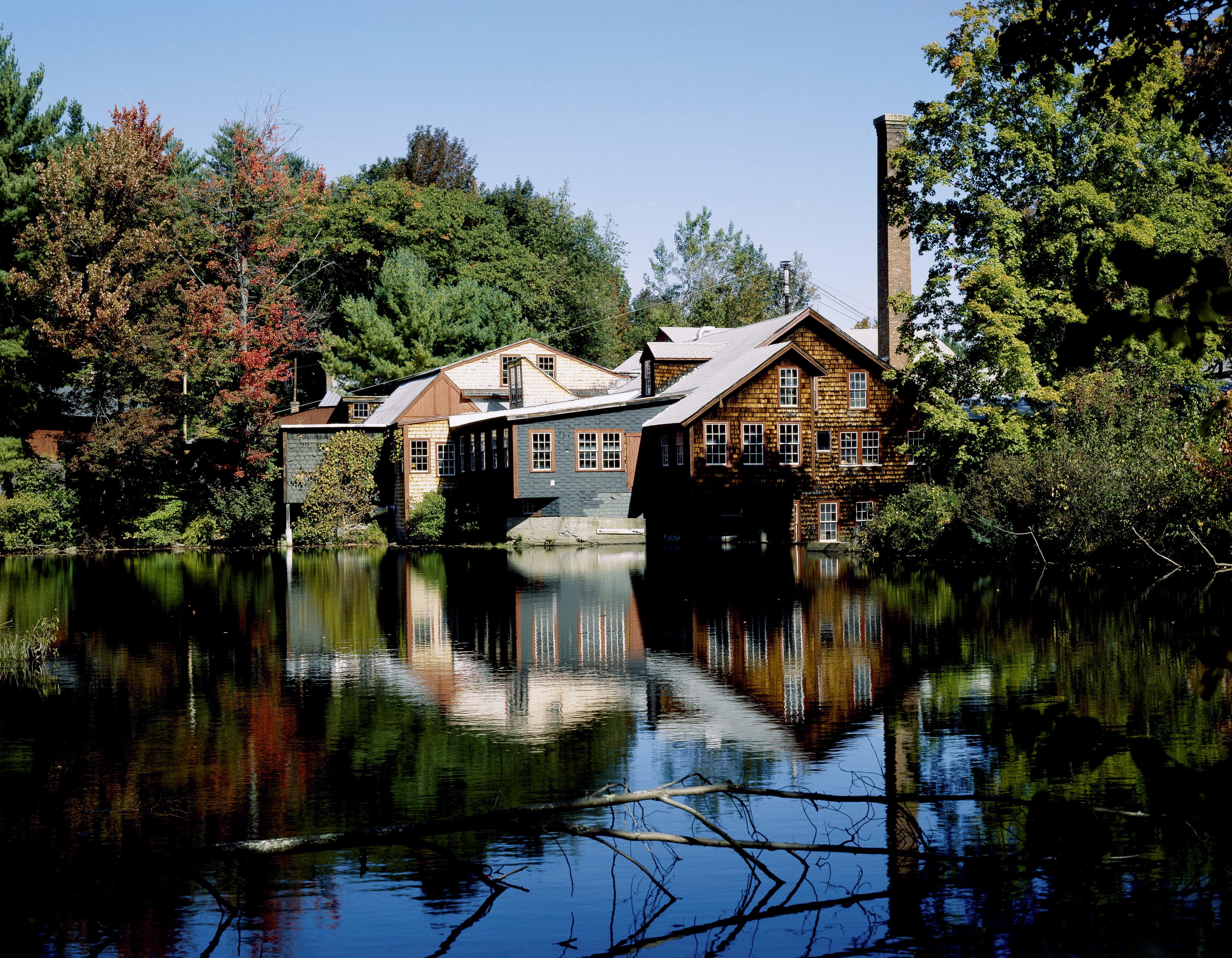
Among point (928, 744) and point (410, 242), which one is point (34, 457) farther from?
point (928, 744)

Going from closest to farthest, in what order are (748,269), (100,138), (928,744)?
(928,744) < (100,138) < (748,269)

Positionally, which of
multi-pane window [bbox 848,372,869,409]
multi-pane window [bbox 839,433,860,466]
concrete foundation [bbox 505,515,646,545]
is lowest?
concrete foundation [bbox 505,515,646,545]

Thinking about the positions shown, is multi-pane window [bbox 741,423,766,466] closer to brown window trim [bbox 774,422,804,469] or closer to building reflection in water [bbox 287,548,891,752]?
brown window trim [bbox 774,422,804,469]

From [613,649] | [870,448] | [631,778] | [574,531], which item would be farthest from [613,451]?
[631,778]

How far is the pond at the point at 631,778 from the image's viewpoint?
7.70 m

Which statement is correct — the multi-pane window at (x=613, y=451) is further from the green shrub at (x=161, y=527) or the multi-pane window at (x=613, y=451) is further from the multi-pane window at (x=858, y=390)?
the green shrub at (x=161, y=527)

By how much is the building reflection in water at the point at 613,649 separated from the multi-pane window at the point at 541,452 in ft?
45.2

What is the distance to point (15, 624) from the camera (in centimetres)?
2433

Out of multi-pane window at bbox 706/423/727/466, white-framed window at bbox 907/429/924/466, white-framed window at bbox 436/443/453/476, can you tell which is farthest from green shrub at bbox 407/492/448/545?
white-framed window at bbox 907/429/924/466

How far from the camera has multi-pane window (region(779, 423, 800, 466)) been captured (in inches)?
1909

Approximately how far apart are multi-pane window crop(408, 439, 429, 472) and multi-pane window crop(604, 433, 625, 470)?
9568 millimetres

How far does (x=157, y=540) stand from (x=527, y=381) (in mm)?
18131

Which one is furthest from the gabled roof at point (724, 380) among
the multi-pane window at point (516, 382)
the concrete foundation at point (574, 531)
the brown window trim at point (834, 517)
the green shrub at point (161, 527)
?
the green shrub at point (161, 527)

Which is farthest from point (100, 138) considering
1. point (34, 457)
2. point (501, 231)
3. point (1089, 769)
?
point (1089, 769)
